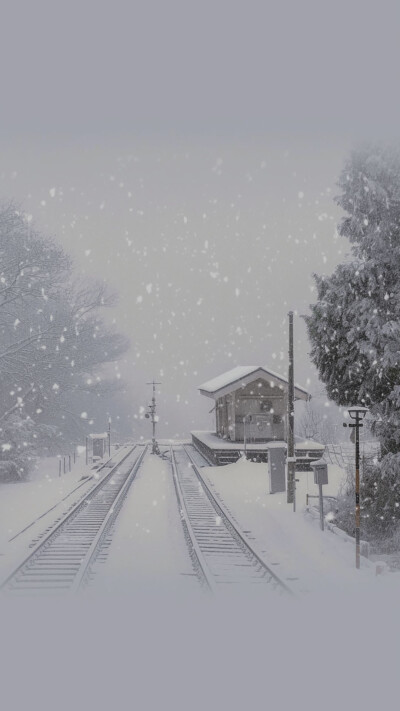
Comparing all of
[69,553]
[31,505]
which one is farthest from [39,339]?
[69,553]

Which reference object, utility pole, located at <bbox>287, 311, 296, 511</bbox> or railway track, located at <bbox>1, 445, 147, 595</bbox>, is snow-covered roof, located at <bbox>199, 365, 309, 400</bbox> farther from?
utility pole, located at <bbox>287, 311, 296, 511</bbox>

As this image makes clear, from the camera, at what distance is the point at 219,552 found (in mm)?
11695

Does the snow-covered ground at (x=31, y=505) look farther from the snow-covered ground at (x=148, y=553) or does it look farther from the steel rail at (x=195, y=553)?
the steel rail at (x=195, y=553)

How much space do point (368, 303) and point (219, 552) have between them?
6146mm

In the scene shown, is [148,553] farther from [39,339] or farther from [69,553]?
[39,339]

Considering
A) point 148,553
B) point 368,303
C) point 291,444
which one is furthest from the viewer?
point 291,444

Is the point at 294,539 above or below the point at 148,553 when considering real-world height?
below

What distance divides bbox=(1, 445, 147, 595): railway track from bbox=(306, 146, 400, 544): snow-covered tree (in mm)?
6531

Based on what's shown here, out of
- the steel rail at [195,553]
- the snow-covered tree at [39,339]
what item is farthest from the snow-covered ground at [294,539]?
the snow-covered tree at [39,339]

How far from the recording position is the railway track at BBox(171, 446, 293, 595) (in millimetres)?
9430

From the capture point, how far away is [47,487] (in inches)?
933

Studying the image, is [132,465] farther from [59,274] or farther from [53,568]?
[53,568]

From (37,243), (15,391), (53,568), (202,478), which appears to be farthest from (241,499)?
(15,391)

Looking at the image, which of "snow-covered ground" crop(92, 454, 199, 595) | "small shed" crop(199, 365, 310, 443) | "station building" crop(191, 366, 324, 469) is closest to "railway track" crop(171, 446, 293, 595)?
"snow-covered ground" crop(92, 454, 199, 595)
